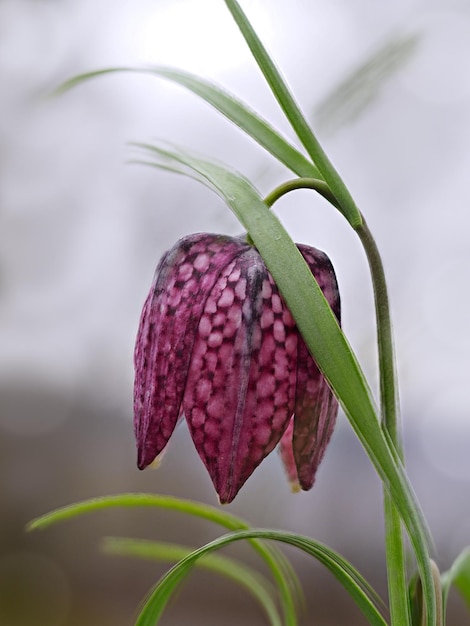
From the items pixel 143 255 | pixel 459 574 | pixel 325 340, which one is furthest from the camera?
pixel 143 255

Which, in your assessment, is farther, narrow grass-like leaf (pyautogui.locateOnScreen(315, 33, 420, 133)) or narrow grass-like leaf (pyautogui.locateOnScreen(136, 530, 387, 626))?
narrow grass-like leaf (pyautogui.locateOnScreen(315, 33, 420, 133))

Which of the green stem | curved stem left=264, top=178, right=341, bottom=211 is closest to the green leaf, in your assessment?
A: the green stem

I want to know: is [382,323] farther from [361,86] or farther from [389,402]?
[361,86]

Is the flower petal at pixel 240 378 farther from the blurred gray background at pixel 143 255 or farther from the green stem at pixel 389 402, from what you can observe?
the blurred gray background at pixel 143 255

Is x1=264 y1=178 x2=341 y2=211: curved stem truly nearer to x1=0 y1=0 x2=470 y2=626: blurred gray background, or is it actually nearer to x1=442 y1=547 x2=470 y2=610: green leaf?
x1=442 y1=547 x2=470 y2=610: green leaf

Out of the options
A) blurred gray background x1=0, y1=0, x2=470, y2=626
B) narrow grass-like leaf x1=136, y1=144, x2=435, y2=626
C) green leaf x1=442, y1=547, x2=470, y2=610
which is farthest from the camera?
blurred gray background x1=0, y1=0, x2=470, y2=626

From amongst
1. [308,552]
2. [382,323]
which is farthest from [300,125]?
[308,552]

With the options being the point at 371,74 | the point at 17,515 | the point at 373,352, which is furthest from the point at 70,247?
the point at 371,74
